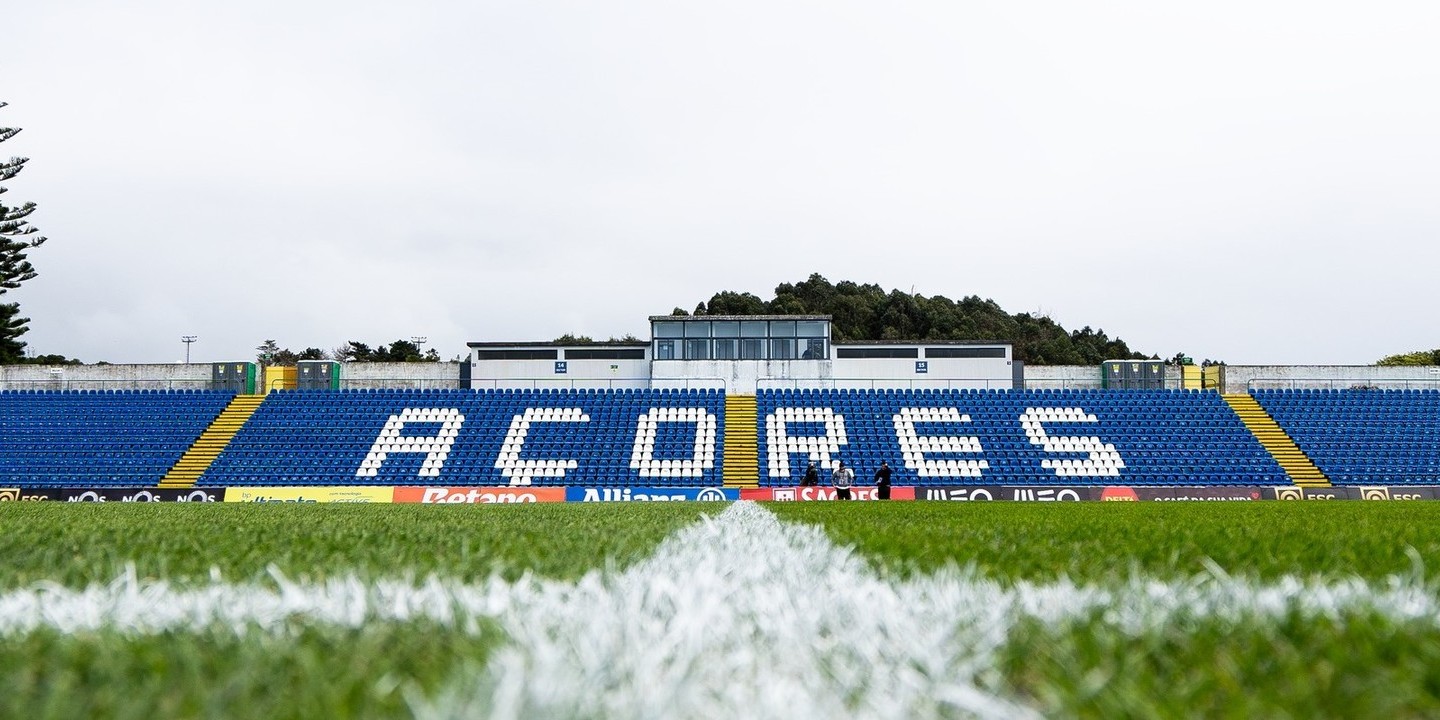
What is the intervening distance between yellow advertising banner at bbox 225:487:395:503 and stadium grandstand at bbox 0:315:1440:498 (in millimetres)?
1036

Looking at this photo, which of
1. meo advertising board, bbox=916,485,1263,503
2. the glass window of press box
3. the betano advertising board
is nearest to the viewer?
meo advertising board, bbox=916,485,1263,503

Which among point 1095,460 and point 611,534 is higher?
point 611,534

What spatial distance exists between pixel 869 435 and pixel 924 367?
5.69 m

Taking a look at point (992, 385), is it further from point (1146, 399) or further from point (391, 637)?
point (391, 637)

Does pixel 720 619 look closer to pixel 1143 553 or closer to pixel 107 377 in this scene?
pixel 1143 553

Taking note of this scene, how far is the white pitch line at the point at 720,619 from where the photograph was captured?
112 cm

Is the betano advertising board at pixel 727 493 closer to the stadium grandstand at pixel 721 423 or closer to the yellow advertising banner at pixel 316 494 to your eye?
the yellow advertising banner at pixel 316 494

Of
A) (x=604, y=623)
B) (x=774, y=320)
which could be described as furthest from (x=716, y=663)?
(x=774, y=320)

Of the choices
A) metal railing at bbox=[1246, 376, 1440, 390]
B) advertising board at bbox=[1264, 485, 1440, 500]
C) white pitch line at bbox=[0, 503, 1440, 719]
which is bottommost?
advertising board at bbox=[1264, 485, 1440, 500]

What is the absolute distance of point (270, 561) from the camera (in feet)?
9.23

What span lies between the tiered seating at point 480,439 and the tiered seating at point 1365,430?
17.1 m

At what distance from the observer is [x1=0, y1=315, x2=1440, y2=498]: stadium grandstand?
27.6 m

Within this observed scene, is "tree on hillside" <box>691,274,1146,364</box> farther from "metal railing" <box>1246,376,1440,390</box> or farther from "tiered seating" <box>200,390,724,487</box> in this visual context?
"tiered seating" <box>200,390,724,487</box>

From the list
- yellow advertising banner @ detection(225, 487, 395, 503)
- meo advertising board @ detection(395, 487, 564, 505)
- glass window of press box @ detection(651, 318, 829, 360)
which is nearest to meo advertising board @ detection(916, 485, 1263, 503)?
meo advertising board @ detection(395, 487, 564, 505)
